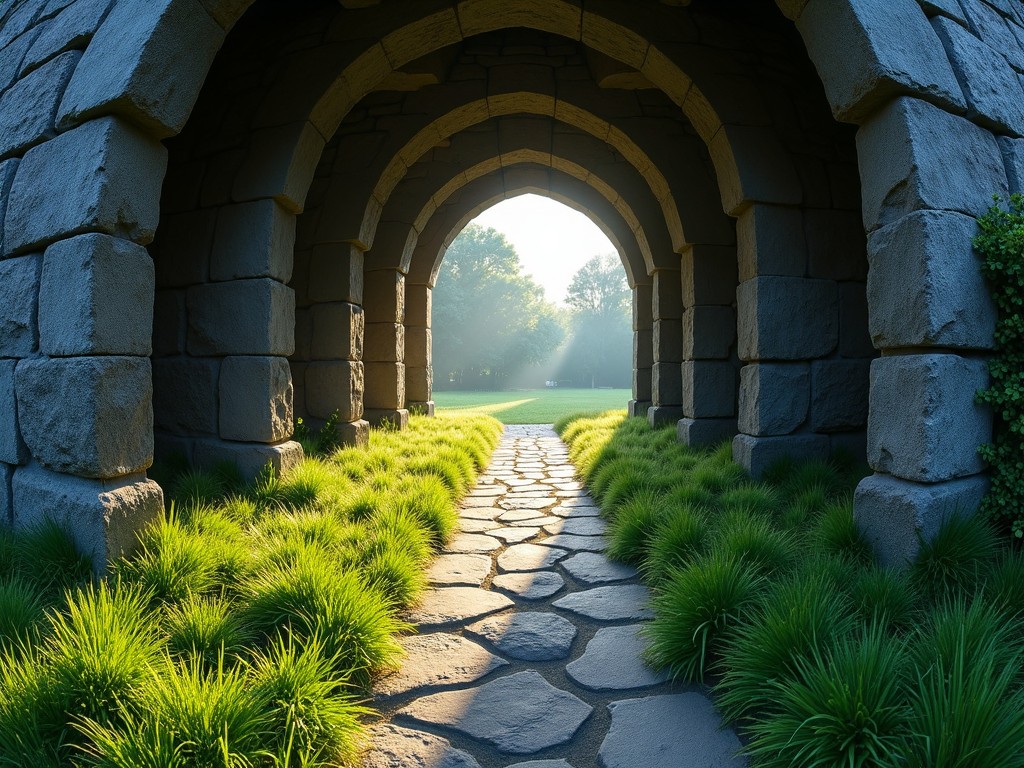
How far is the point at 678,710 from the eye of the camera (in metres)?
1.84

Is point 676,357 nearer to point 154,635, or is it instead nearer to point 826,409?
point 826,409

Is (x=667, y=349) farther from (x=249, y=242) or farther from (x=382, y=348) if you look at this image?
(x=249, y=242)

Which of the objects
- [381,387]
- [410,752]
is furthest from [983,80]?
[381,387]

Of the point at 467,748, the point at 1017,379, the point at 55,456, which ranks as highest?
the point at 1017,379

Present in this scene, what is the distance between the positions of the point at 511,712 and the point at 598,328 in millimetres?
48860

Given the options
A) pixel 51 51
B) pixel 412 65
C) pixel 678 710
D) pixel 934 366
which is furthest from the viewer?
pixel 412 65

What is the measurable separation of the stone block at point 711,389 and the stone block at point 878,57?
2.97 meters

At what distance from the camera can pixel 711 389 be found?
18.2ft

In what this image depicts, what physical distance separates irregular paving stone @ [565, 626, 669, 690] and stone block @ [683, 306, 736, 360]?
3.68 m

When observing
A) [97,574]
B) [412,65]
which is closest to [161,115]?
[97,574]

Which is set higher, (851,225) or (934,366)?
(851,225)

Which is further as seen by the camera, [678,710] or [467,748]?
[678,710]

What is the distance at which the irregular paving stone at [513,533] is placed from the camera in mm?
3750

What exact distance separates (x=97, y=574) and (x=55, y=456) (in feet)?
1.97
